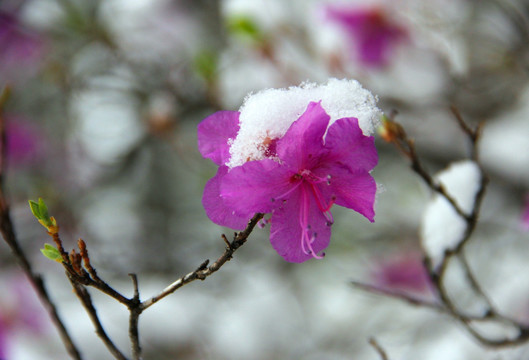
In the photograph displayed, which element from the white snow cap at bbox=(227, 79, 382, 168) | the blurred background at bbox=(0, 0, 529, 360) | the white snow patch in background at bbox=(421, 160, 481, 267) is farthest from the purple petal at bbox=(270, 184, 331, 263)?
the blurred background at bbox=(0, 0, 529, 360)

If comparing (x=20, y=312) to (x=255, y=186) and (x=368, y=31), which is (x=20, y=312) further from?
(x=255, y=186)

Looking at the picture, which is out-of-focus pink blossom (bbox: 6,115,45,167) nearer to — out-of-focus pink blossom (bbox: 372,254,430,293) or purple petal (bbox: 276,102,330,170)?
out-of-focus pink blossom (bbox: 372,254,430,293)

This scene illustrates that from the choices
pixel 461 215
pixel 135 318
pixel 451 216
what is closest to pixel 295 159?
pixel 135 318

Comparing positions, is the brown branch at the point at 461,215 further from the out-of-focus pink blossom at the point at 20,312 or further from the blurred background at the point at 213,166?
the out-of-focus pink blossom at the point at 20,312

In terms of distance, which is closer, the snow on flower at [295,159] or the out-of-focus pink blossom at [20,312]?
the snow on flower at [295,159]

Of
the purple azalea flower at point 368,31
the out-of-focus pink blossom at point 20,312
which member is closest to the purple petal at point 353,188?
the purple azalea flower at point 368,31

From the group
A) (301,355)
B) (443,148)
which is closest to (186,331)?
(301,355)

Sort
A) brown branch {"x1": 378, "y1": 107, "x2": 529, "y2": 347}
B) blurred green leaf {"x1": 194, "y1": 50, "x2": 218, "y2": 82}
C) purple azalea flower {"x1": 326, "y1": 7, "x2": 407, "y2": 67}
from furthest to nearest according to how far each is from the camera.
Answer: purple azalea flower {"x1": 326, "y1": 7, "x2": 407, "y2": 67} < blurred green leaf {"x1": 194, "y1": 50, "x2": 218, "y2": 82} < brown branch {"x1": 378, "y1": 107, "x2": 529, "y2": 347}
